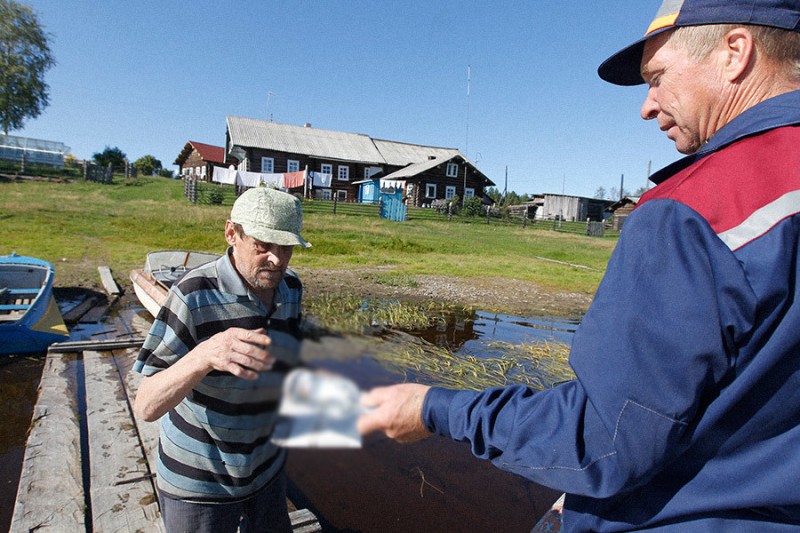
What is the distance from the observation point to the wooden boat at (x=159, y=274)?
913 centimetres

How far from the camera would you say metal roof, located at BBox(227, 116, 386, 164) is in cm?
3906

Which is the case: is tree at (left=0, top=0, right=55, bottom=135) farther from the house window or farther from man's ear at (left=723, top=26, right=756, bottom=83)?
man's ear at (left=723, top=26, right=756, bottom=83)

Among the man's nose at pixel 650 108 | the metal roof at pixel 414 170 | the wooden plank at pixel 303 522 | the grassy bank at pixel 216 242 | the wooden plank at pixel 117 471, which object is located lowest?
the wooden plank at pixel 303 522

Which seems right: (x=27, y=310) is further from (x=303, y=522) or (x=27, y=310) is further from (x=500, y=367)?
(x=500, y=367)

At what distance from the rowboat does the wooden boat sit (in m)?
1.49

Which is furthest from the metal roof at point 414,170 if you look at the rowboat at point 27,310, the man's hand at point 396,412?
the man's hand at point 396,412

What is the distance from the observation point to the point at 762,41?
0.98 meters

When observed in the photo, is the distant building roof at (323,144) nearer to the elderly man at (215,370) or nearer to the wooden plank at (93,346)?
the wooden plank at (93,346)

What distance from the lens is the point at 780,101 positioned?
942mm

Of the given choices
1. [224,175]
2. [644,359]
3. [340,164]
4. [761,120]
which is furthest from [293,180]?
[644,359]

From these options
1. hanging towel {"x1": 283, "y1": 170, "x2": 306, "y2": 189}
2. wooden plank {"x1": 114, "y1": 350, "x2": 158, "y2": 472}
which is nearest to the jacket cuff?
wooden plank {"x1": 114, "y1": 350, "x2": 158, "y2": 472}

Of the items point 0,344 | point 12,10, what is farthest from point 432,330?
point 12,10

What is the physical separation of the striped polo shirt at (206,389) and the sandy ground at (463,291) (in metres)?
9.13

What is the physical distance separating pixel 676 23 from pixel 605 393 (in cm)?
81
